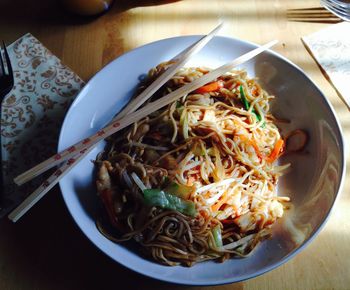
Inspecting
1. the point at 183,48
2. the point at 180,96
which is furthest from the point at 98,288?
the point at 183,48

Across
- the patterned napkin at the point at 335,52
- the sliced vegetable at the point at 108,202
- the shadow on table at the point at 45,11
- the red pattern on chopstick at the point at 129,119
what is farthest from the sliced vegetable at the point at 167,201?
the shadow on table at the point at 45,11

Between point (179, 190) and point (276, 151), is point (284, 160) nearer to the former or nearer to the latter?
point (276, 151)

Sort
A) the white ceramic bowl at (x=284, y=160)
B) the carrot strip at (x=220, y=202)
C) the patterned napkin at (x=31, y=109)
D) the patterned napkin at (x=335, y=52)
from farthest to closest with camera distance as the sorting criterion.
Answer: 1. the patterned napkin at (x=335, y=52)
2. the patterned napkin at (x=31, y=109)
3. the carrot strip at (x=220, y=202)
4. the white ceramic bowl at (x=284, y=160)

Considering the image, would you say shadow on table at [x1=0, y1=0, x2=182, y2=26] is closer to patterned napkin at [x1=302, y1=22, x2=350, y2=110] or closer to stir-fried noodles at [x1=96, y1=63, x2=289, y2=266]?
stir-fried noodles at [x1=96, y1=63, x2=289, y2=266]

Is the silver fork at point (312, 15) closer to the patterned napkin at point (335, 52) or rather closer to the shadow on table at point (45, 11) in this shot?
the patterned napkin at point (335, 52)

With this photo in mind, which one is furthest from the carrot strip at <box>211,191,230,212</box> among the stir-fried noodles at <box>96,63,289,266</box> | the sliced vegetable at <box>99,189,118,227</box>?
the sliced vegetable at <box>99,189,118,227</box>

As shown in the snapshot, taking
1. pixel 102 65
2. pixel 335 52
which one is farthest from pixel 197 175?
pixel 335 52
